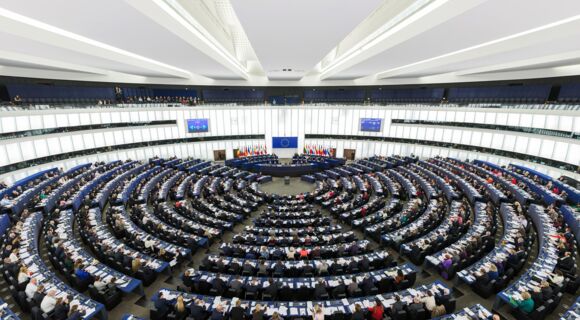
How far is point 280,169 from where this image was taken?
28.3 metres

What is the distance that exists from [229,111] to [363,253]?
28.7m

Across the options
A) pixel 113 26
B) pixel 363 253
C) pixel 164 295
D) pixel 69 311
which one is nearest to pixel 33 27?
pixel 113 26

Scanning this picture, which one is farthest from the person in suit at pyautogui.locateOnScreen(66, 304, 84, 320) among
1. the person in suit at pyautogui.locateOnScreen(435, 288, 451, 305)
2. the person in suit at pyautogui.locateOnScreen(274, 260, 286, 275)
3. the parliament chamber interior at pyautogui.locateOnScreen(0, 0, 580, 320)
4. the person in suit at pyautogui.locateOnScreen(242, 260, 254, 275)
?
the person in suit at pyautogui.locateOnScreen(435, 288, 451, 305)

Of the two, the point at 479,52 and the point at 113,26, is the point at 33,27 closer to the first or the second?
the point at 113,26

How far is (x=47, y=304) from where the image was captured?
795cm

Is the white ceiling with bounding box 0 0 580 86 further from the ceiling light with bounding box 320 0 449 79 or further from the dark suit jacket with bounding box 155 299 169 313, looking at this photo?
the dark suit jacket with bounding box 155 299 169 313

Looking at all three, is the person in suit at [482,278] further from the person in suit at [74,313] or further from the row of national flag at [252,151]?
the row of national flag at [252,151]

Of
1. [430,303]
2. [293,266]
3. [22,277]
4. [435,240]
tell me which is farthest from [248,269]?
[435,240]

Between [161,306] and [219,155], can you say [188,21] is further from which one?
[219,155]

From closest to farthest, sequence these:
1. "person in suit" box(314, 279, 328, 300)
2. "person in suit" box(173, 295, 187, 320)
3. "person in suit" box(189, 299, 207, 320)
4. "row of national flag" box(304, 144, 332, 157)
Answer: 1. "person in suit" box(189, 299, 207, 320)
2. "person in suit" box(173, 295, 187, 320)
3. "person in suit" box(314, 279, 328, 300)
4. "row of national flag" box(304, 144, 332, 157)

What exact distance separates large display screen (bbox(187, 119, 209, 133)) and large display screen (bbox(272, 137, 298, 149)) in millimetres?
9798

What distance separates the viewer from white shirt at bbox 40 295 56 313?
7902 millimetres

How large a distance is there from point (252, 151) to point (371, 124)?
17559 millimetres

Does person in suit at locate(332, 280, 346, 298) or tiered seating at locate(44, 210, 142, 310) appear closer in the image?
person in suit at locate(332, 280, 346, 298)
